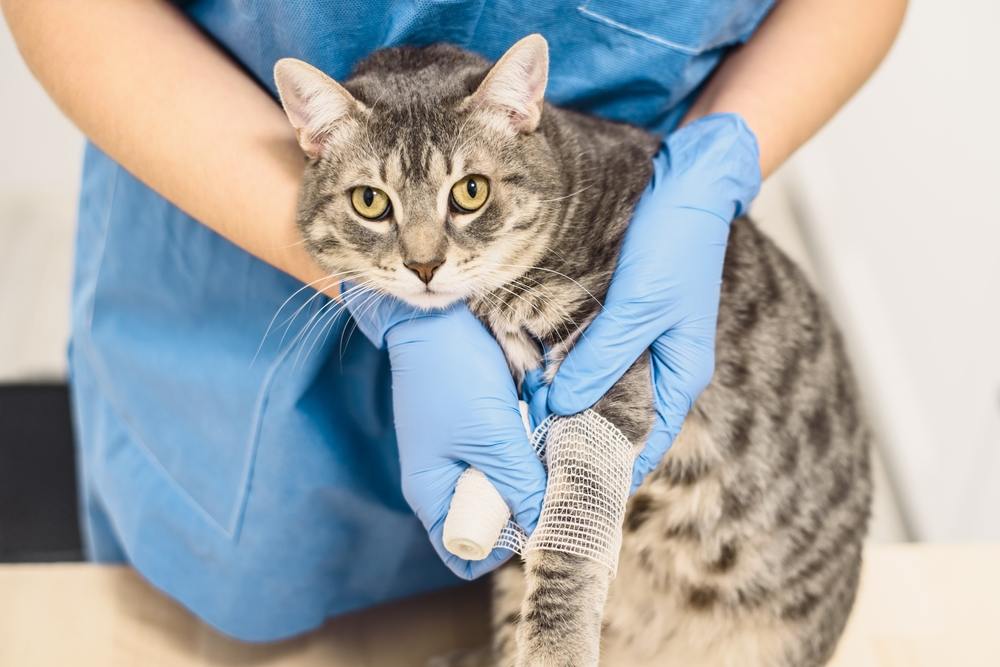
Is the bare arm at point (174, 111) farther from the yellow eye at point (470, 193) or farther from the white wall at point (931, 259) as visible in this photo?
the white wall at point (931, 259)

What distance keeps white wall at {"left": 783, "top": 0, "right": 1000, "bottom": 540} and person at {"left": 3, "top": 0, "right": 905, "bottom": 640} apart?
2.67 feet

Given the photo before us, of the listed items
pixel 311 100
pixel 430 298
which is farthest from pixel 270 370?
pixel 311 100

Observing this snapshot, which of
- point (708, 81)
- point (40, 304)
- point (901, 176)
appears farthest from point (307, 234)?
point (40, 304)

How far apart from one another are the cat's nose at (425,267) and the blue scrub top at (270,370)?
0.21m

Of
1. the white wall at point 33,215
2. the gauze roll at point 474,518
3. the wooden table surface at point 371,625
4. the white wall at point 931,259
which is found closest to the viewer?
the gauze roll at point 474,518

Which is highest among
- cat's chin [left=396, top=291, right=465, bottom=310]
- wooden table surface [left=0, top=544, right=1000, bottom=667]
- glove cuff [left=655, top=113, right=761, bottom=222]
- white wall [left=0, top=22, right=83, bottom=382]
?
glove cuff [left=655, top=113, right=761, bottom=222]

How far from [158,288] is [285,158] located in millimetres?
372

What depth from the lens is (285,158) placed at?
128 cm

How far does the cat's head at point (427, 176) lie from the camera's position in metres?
1.13

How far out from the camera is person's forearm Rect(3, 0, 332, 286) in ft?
4.00

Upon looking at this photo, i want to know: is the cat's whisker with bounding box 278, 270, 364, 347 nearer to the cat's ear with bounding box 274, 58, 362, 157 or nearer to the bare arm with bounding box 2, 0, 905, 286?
the bare arm with bounding box 2, 0, 905, 286

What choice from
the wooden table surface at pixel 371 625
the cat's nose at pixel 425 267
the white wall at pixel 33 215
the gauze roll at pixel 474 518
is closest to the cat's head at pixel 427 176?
the cat's nose at pixel 425 267

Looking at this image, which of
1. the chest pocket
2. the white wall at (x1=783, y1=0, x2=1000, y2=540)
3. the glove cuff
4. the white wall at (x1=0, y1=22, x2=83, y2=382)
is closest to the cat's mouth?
the glove cuff

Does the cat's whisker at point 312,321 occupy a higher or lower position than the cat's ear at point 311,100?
lower
